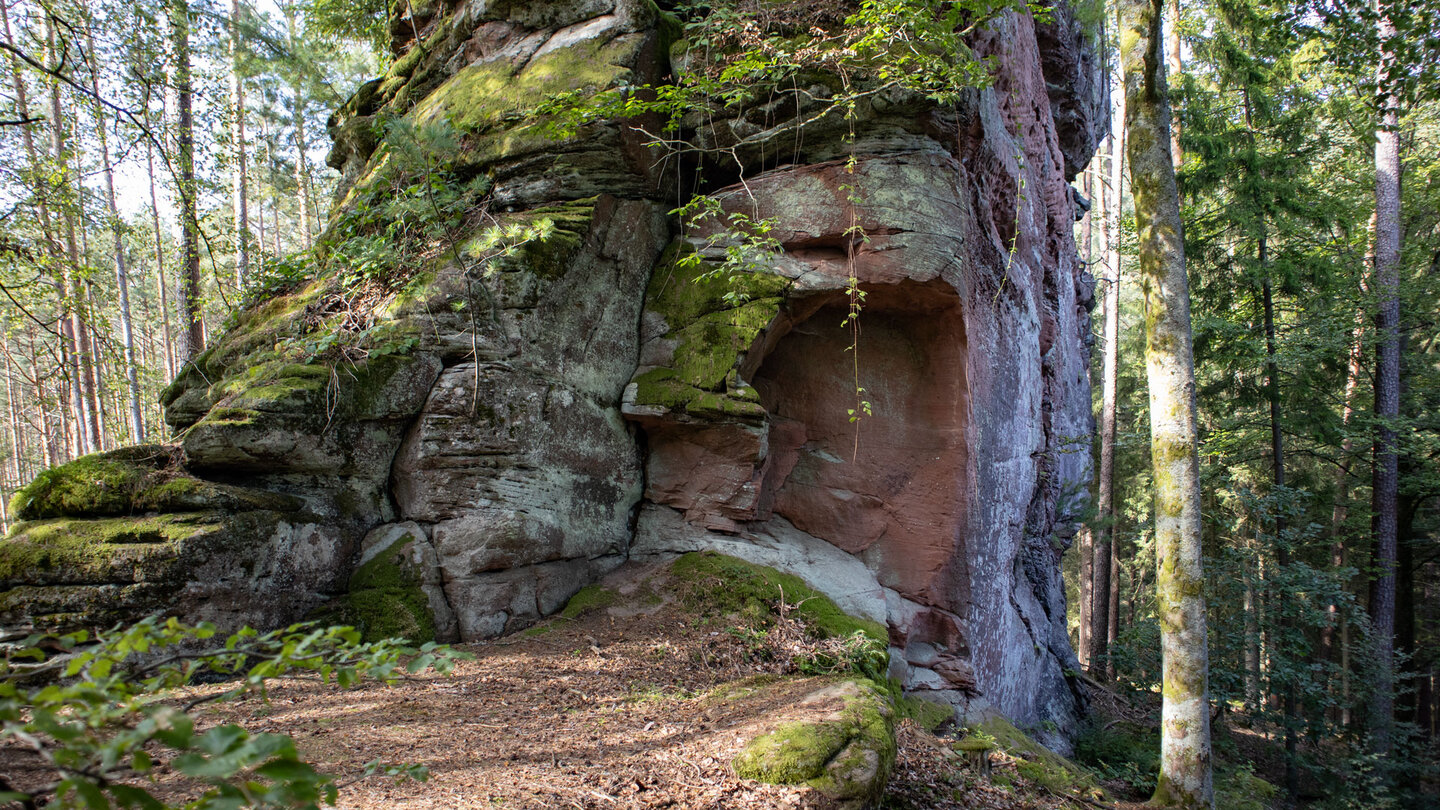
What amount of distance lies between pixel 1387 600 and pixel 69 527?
17198 mm

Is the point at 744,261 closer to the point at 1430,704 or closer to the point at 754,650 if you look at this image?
the point at 754,650

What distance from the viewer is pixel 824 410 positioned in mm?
8312

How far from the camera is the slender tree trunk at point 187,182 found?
223 inches

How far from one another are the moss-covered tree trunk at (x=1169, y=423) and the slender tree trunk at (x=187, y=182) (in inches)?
317

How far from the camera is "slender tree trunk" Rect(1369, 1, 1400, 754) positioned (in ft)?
36.0

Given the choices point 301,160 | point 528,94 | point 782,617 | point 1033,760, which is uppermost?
point 301,160

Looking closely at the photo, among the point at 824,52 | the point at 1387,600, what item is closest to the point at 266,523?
the point at 824,52

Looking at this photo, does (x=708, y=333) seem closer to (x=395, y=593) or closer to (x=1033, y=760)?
(x=395, y=593)

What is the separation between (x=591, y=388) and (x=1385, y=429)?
13.4 m

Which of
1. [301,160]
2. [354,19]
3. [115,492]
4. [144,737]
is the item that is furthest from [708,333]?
[301,160]

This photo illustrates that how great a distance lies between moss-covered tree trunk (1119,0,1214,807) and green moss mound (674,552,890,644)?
2.54 m

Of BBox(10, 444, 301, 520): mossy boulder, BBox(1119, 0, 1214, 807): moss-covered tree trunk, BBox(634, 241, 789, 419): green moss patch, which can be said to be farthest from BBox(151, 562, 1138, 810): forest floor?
BBox(634, 241, 789, 419): green moss patch

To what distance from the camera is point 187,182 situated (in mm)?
5801

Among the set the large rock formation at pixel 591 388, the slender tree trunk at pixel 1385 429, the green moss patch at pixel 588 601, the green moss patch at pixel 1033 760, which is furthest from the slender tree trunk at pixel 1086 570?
the green moss patch at pixel 588 601
